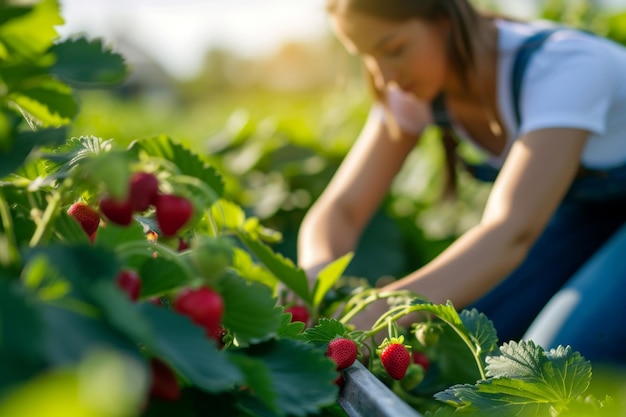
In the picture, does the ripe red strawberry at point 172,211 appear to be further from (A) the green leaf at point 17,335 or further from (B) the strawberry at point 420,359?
(B) the strawberry at point 420,359

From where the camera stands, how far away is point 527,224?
159 cm

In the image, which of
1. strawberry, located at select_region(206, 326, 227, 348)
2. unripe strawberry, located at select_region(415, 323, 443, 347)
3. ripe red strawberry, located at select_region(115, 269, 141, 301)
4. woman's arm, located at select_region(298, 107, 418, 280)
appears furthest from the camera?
woman's arm, located at select_region(298, 107, 418, 280)

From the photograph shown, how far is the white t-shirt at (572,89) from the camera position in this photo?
1.69 metres

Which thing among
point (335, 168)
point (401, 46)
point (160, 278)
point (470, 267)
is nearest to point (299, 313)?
point (470, 267)

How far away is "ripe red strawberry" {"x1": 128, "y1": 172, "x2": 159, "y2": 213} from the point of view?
2.09 feet

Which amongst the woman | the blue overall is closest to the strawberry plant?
the woman

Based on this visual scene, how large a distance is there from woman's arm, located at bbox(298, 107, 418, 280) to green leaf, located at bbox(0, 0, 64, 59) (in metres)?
1.24

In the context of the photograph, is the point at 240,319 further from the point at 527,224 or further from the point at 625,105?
the point at 625,105

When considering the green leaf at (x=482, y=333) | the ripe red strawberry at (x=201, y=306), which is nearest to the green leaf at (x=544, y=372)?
the green leaf at (x=482, y=333)

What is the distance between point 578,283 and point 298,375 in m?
1.35

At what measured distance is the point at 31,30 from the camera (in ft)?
2.31

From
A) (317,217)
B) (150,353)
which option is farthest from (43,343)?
(317,217)

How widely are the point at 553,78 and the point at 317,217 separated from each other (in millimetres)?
686

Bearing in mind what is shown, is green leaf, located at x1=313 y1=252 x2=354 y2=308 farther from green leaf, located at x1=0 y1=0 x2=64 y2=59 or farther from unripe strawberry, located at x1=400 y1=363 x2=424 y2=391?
green leaf, located at x1=0 y1=0 x2=64 y2=59
